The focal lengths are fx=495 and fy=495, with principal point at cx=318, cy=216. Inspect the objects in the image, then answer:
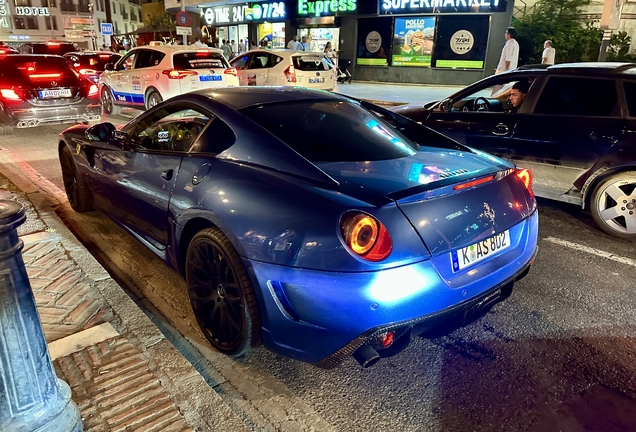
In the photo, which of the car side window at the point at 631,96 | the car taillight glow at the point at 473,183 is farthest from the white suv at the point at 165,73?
the car taillight glow at the point at 473,183

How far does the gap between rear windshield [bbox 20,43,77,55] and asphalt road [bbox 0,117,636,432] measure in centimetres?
1771

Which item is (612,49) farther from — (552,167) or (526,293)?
(526,293)

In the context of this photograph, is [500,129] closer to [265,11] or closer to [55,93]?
[55,93]

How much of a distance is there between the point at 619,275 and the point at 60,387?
13.4 feet

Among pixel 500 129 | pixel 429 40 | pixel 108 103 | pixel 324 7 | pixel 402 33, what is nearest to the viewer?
pixel 500 129

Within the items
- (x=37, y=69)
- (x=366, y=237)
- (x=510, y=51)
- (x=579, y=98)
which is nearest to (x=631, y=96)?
(x=579, y=98)

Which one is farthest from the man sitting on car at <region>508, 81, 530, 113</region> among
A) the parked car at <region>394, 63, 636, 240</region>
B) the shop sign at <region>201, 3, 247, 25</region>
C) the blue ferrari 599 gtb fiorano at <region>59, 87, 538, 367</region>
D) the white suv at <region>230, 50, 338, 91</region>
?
the shop sign at <region>201, 3, 247, 25</region>

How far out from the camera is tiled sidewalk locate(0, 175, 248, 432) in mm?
2316

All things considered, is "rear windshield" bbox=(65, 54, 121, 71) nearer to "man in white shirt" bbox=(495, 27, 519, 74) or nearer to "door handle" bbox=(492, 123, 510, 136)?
"man in white shirt" bbox=(495, 27, 519, 74)

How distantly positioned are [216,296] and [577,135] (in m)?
4.01

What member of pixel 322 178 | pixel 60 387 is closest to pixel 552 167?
pixel 322 178

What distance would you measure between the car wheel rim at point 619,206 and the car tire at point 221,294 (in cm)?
393

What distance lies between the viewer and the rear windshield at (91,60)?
16719 millimetres

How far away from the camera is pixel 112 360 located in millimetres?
2684
